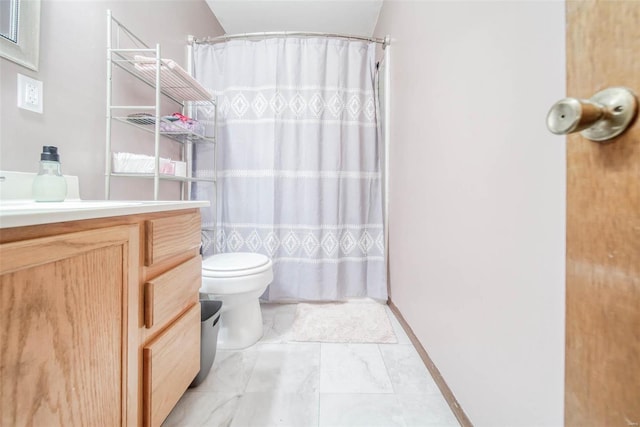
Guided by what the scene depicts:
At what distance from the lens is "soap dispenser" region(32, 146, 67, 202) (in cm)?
69

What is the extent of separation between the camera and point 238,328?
1.29m

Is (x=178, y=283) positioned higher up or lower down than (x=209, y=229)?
lower down

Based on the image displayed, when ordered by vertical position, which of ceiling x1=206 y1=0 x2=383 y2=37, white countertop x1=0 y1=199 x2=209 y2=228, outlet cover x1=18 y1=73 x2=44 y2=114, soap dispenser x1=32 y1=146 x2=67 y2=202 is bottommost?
white countertop x1=0 y1=199 x2=209 y2=228

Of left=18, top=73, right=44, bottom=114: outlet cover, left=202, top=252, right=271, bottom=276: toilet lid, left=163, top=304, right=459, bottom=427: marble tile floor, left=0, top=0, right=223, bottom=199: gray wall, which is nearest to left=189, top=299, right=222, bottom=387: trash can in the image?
left=163, top=304, right=459, bottom=427: marble tile floor

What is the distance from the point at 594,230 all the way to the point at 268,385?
1165 mm

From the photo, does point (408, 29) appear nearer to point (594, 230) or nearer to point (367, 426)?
point (594, 230)

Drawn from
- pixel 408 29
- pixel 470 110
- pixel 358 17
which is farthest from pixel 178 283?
pixel 358 17

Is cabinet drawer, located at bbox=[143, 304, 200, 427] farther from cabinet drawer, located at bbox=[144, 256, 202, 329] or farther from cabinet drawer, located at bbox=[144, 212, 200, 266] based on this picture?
cabinet drawer, located at bbox=[144, 212, 200, 266]

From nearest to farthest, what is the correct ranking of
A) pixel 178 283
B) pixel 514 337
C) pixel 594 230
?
pixel 594 230 → pixel 514 337 → pixel 178 283

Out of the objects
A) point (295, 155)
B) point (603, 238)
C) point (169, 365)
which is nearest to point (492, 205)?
point (603, 238)

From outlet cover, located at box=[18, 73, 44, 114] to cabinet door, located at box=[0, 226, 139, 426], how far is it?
664mm

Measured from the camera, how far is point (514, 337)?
0.61 m

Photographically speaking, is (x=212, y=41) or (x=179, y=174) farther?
(x=212, y=41)

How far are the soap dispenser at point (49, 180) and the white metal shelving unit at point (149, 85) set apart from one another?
387mm
